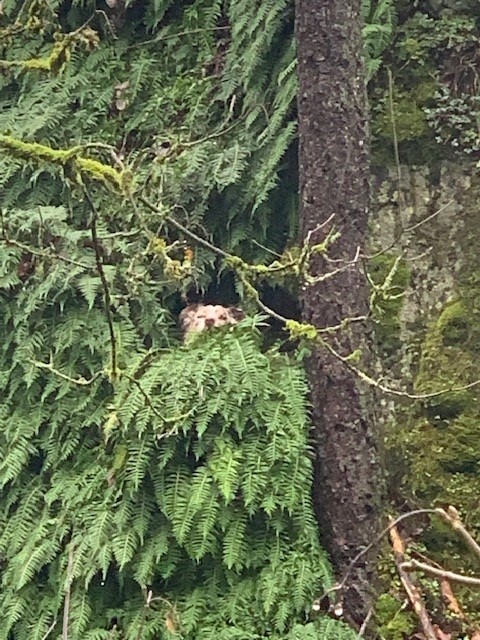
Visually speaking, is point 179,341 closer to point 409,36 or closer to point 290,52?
point 290,52

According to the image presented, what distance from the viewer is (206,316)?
4363 millimetres

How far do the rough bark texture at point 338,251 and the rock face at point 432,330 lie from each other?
11.1 inches

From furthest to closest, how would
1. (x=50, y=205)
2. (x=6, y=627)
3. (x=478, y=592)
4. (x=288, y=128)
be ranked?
(x=50, y=205) → (x=288, y=128) → (x=6, y=627) → (x=478, y=592)

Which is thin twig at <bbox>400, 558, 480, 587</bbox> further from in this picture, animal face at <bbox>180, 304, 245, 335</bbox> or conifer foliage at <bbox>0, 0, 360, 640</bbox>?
animal face at <bbox>180, 304, 245, 335</bbox>

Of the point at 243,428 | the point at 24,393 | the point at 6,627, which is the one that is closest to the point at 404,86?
the point at 243,428

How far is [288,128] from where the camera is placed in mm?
4316

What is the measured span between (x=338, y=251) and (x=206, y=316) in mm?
849

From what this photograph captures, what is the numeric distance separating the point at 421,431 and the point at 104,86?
2.74 metres

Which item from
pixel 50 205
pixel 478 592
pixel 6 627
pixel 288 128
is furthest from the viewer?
pixel 50 205

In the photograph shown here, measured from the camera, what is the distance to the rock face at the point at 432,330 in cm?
397

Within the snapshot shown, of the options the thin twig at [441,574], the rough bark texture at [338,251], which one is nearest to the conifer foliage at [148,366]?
the rough bark texture at [338,251]

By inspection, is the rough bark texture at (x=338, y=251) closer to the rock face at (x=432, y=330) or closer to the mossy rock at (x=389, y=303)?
the rock face at (x=432, y=330)

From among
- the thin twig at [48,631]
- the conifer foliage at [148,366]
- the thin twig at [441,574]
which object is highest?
the thin twig at [441,574]

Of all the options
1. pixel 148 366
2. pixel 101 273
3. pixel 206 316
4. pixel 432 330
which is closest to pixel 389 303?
pixel 432 330
